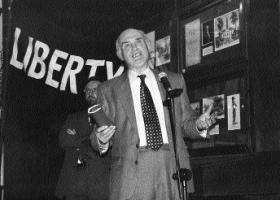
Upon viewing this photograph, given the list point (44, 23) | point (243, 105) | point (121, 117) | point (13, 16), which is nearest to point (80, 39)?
point (44, 23)

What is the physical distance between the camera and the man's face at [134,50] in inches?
109

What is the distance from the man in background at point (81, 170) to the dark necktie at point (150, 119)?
1.81 metres

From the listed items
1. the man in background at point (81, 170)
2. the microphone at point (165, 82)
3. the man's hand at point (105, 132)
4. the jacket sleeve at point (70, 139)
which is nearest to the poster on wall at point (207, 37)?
the man in background at point (81, 170)

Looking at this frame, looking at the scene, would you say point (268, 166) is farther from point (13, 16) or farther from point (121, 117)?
point (13, 16)

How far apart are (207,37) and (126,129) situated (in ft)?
6.60

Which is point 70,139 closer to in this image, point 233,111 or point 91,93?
point 91,93

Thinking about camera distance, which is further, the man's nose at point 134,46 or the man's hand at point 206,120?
the man's nose at point 134,46

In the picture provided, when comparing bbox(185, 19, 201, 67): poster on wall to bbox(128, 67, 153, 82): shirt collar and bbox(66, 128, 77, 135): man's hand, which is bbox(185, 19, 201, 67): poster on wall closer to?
bbox(66, 128, 77, 135): man's hand

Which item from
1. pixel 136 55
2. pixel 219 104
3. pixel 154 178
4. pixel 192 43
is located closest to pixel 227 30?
pixel 192 43

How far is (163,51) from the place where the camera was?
494 centimetres

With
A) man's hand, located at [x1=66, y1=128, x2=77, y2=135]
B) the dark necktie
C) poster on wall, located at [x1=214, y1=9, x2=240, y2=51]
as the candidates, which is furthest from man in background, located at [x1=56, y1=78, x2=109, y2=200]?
the dark necktie

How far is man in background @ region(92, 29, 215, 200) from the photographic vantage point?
247 centimetres

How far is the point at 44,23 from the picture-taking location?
5.25 metres

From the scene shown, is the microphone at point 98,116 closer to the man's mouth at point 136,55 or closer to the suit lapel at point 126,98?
the suit lapel at point 126,98
